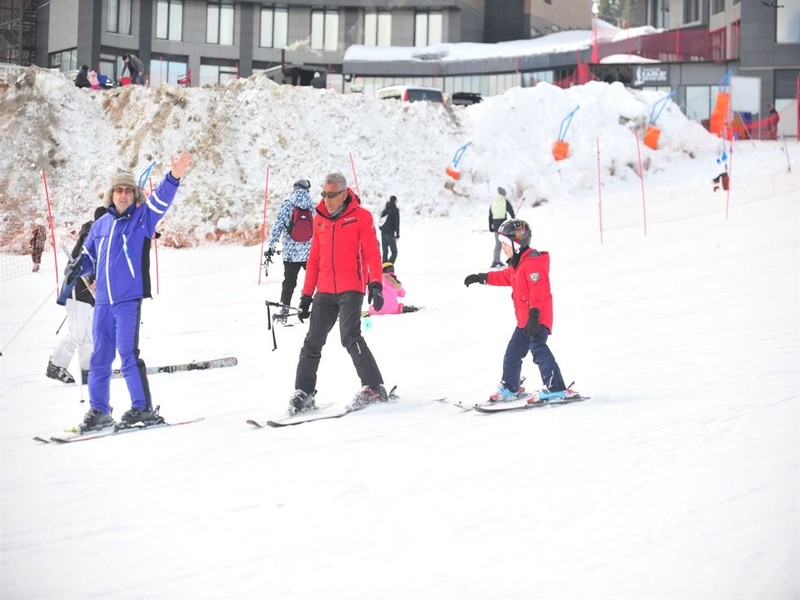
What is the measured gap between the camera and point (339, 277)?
6.93 metres

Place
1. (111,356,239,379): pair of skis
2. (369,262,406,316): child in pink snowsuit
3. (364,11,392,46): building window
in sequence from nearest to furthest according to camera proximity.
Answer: (111,356,239,379): pair of skis, (369,262,406,316): child in pink snowsuit, (364,11,392,46): building window

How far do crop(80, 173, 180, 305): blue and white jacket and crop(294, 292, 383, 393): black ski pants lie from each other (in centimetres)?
120

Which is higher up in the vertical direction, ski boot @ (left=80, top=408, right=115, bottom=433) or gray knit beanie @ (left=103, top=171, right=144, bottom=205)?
gray knit beanie @ (left=103, top=171, right=144, bottom=205)

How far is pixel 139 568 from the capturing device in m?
4.14

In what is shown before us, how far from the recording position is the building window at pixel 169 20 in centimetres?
4712

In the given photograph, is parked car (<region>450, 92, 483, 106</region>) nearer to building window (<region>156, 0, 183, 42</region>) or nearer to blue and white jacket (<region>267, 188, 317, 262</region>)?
building window (<region>156, 0, 183, 42</region>)

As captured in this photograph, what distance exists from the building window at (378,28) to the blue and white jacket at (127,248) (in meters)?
Answer: 44.5

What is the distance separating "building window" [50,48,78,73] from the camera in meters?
44.8

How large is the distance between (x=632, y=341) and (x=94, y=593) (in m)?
6.91

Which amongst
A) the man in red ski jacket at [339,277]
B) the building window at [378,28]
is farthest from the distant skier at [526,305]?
the building window at [378,28]

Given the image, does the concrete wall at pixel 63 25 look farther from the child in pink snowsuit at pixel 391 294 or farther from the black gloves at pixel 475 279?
the black gloves at pixel 475 279

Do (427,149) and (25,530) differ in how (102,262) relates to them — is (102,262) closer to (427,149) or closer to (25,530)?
(25,530)

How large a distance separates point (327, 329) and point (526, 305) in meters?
1.42

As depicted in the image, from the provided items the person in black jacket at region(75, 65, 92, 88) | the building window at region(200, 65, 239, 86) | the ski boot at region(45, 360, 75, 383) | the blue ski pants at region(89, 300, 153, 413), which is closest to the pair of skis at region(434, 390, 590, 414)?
the blue ski pants at region(89, 300, 153, 413)
